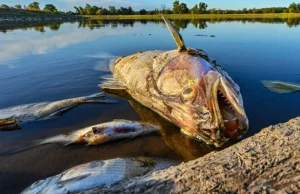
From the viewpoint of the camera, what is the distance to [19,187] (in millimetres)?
3799

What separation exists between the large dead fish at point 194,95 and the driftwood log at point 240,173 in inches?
43.6

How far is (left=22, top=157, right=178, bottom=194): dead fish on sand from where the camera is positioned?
3.21m

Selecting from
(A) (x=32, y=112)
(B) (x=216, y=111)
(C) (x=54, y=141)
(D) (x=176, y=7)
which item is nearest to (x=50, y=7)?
(D) (x=176, y=7)

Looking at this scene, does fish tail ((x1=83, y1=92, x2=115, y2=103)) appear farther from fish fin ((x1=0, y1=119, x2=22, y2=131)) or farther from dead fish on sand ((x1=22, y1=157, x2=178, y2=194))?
dead fish on sand ((x1=22, y1=157, x2=178, y2=194))

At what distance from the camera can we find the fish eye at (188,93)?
453 centimetres

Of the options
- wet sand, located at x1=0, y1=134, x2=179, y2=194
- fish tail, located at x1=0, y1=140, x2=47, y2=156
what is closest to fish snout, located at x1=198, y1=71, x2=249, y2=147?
wet sand, located at x1=0, y1=134, x2=179, y2=194

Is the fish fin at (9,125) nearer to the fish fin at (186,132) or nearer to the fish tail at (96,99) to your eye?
the fish tail at (96,99)

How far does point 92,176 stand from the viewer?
11.1 ft

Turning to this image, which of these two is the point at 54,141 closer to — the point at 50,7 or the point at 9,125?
the point at 9,125

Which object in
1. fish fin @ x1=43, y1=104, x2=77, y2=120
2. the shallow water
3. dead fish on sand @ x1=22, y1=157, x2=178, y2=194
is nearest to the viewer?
dead fish on sand @ x1=22, y1=157, x2=178, y2=194

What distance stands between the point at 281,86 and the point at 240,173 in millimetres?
6025

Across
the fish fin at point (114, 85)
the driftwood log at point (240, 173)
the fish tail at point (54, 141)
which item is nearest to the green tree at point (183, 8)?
the fish fin at point (114, 85)

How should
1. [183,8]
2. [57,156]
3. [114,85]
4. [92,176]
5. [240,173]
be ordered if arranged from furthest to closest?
[183,8], [114,85], [57,156], [92,176], [240,173]

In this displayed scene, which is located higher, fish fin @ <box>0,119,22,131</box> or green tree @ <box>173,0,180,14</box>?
green tree @ <box>173,0,180,14</box>
